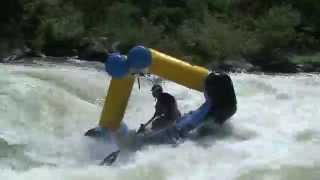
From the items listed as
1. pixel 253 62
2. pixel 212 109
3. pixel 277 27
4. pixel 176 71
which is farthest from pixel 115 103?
pixel 277 27

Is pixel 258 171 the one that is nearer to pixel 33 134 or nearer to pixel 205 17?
pixel 33 134

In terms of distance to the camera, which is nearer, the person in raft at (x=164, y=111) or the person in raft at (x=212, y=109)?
the person in raft at (x=212, y=109)

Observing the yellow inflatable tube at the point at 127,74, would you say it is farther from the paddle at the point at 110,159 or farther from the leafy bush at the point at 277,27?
the leafy bush at the point at 277,27

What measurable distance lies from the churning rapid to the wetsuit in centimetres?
44

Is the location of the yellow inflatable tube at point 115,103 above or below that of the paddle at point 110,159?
above

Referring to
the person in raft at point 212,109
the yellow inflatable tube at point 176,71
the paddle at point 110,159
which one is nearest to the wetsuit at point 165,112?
the person in raft at point 212,109

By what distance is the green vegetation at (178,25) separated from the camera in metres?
16.0

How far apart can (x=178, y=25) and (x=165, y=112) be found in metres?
8.69

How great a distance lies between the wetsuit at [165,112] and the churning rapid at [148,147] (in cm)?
44

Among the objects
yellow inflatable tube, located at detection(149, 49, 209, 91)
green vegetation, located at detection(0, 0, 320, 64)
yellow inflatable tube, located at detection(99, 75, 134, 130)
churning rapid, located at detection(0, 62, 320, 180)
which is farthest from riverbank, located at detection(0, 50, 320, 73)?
yellow inflatable tube, located at detection(99, 75, 134, 130)

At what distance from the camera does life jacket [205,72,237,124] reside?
875 centimetres

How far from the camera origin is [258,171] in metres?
Result: 7.45

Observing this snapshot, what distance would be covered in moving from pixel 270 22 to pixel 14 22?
6.43m

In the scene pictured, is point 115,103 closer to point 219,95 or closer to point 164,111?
point 164,111
